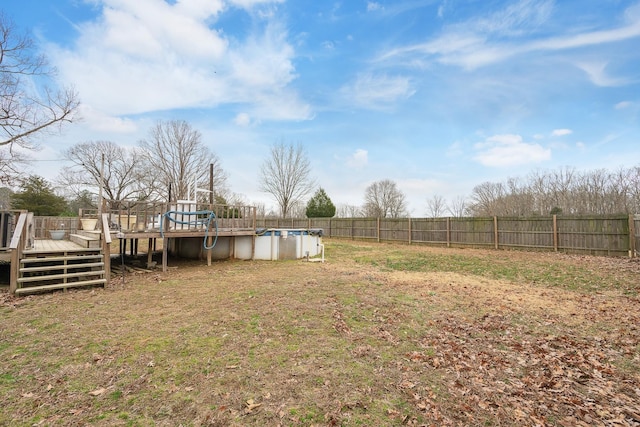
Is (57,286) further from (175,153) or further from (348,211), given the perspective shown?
(348,211)

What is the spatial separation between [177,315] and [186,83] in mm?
11396

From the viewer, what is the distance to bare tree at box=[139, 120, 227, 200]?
1048 inches

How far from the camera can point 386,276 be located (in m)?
8.00

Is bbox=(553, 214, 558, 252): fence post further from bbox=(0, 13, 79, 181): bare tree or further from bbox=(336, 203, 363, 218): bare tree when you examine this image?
bbox=(336, 203, 363, 218): bare tree

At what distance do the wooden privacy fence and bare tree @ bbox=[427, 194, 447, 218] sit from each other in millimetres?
23872

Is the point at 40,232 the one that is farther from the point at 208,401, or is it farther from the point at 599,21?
the point at 599,21

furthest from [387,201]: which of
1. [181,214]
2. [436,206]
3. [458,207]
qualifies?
[181,214]

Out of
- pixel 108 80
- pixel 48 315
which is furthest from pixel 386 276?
pixel 108 80

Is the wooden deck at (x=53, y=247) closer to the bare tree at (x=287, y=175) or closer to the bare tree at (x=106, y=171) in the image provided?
the bare tree at (x=106, y=171)

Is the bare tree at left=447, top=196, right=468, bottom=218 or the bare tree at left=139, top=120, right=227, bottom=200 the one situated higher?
the bare tree at left=139, top=120, right=227, bottom=200

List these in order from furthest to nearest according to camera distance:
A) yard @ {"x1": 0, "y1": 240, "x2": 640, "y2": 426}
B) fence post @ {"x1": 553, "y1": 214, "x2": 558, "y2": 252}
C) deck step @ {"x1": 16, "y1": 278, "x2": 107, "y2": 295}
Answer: fence post @ {"x1": 553, "y1": 214, "x2": 558, "y2": 252} < deck step @ {"x1": 16, "y1": 278, "x2": 107, "y2": 295} < yard @ {"x1": 0, "y1": 240, "x2": 640, "y2": 426}

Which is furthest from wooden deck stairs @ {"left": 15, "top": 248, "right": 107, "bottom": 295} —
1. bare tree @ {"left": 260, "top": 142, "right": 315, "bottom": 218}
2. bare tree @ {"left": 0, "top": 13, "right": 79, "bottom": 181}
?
bare tree @ {"left": 260, "top": 142, "right": 315, "bottom": 218}

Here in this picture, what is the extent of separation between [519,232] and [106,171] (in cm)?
3407

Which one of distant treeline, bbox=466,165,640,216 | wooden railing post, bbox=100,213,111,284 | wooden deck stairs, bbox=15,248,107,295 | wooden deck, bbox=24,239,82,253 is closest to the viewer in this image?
wooden deck stairs, bbox=15,248,107,295
